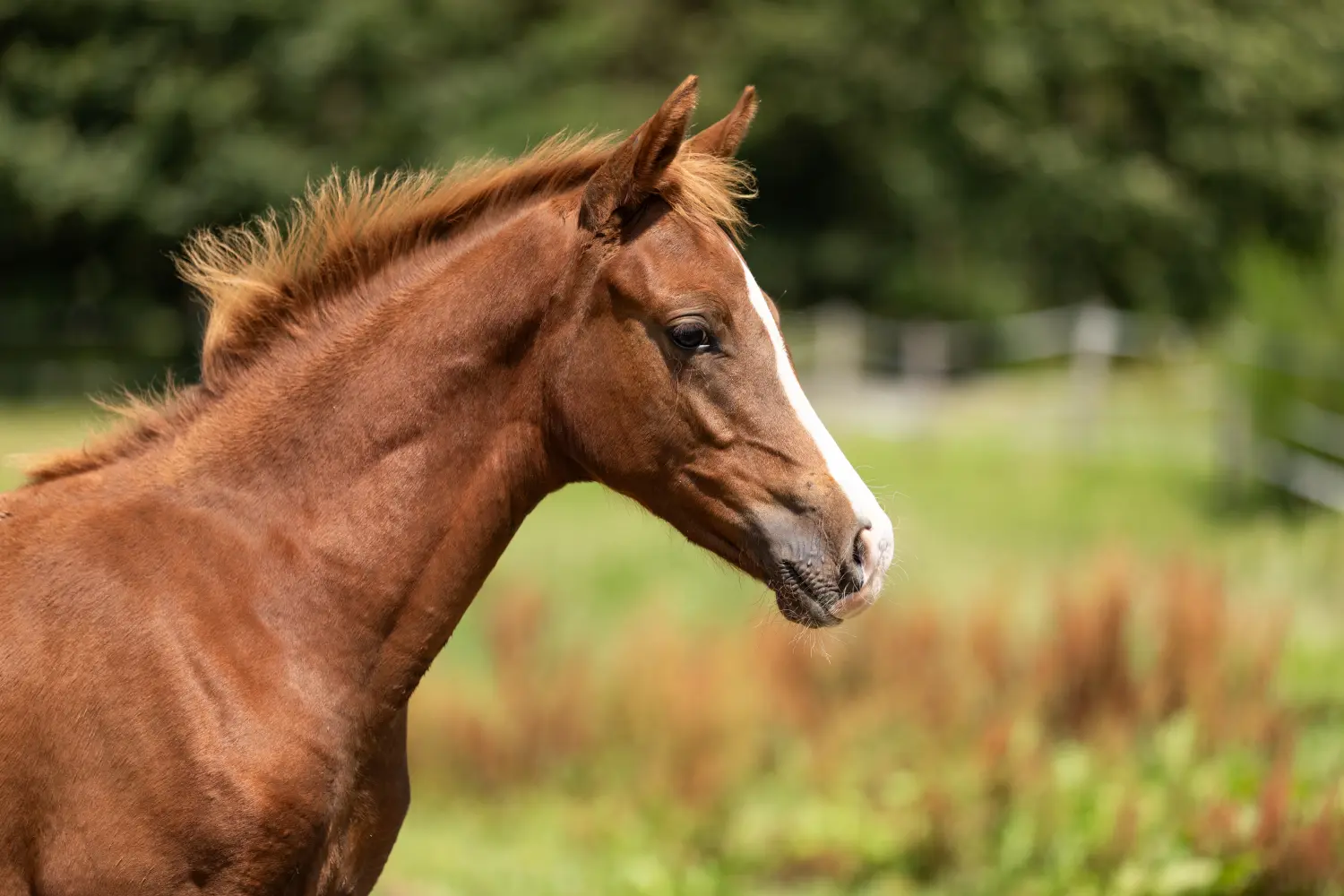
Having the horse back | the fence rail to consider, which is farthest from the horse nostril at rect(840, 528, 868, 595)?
the fence rail

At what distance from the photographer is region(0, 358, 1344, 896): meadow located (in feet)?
17.9

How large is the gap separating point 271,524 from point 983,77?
89.1 ft

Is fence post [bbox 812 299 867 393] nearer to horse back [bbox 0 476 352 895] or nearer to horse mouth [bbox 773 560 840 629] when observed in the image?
horse mouth [bbox 773 560 840 629]

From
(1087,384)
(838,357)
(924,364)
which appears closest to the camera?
(1087,384)

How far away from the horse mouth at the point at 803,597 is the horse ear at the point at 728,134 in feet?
3.11

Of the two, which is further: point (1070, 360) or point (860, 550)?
point (1070, 360)

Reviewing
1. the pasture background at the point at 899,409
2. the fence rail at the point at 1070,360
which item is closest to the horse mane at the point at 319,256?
the pasture background at the point at 899,409

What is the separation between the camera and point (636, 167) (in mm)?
2779

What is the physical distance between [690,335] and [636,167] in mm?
368

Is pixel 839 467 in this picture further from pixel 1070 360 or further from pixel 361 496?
pixel 1070 360

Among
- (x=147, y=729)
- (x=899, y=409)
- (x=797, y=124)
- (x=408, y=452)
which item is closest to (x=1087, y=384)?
(x=899, y=409)

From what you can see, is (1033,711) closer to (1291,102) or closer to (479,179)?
(479,179)

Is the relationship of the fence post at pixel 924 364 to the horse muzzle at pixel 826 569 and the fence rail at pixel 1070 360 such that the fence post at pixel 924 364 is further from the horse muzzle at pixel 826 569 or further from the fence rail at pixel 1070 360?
the horse muzzle at pixel 826 569

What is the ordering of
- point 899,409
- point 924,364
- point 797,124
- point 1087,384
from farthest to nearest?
1. point 797,124
2. point 924,364
3. point 899,409
4. point 1087,384
